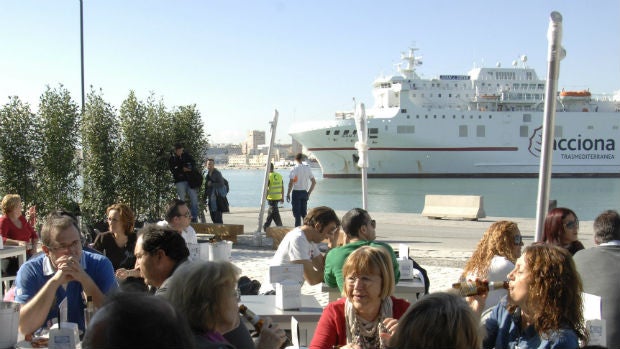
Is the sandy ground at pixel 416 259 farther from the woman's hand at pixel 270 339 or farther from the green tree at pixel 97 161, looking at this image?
the woman's hand at pixel 270 339

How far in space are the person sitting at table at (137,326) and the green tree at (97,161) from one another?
9.79 metres

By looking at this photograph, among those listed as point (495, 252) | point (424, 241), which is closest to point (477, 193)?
point (424, 241)

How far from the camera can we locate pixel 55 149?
10438mm

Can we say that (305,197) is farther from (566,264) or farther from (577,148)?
(577,148)

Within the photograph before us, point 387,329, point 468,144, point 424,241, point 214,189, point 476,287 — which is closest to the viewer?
point 387,329

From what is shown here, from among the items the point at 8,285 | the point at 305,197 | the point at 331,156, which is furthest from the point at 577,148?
the point at 8,285

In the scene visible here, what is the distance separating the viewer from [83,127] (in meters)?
10.8

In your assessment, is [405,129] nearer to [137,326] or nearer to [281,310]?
[281,310]

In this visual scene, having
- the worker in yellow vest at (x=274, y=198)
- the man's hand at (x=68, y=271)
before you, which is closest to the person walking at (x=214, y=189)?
the worker in yellow vest at (x=274, y=198)

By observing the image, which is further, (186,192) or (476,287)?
(186,192)

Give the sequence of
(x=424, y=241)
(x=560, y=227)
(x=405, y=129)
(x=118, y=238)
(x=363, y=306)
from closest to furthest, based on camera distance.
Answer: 1. (x=363, y=306)
2. (x=560, y=227)
3. (x=118, y=238)
4. (x=424, y=241)
5. (x=405, y=129)

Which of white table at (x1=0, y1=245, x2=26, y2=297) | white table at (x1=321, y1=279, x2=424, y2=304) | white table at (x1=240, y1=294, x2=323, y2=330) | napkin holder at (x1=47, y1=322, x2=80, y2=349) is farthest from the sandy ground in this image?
napkin holder at (x1=47, y1=322, x2=80, y2=349)

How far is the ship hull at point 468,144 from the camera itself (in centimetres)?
4919

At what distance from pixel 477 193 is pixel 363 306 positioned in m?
40.3
